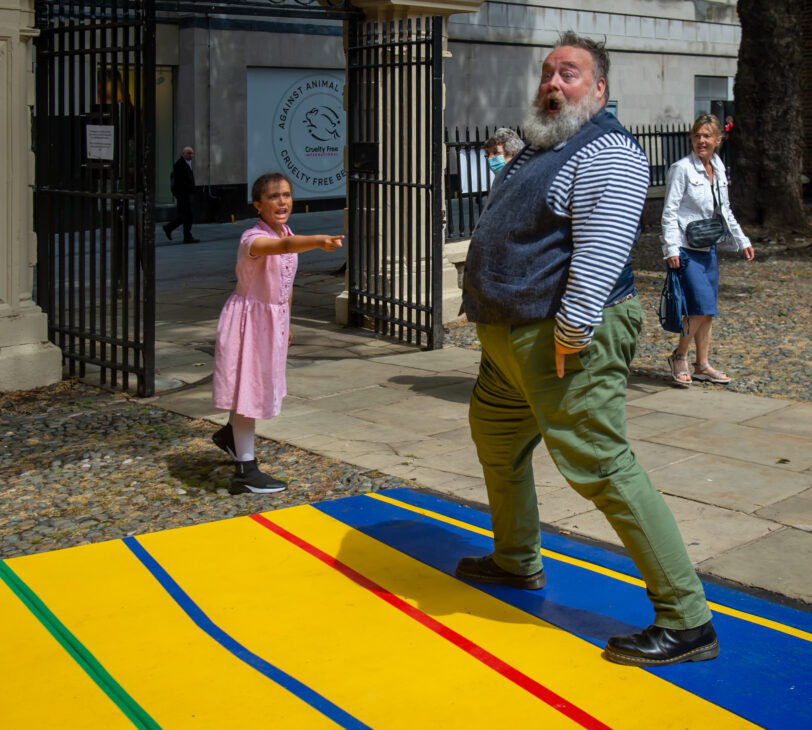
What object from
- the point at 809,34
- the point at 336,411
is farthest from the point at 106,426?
the point at 809,34

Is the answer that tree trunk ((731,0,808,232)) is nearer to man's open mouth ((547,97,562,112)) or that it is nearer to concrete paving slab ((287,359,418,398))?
concrete paving slab ((287,359,418,398))

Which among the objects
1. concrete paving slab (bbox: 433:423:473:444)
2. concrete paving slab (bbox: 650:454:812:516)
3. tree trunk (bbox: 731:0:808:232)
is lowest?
concrete paving slab (bbox: 650:454:812:516)

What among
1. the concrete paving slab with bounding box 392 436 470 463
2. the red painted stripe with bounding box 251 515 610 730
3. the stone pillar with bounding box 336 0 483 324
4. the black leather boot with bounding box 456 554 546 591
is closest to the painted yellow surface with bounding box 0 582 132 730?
the red painted stripe with bounding box 251 515 610 730

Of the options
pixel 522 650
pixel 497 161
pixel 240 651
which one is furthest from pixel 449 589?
pixel 497 161

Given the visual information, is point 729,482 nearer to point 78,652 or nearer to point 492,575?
point 492,575

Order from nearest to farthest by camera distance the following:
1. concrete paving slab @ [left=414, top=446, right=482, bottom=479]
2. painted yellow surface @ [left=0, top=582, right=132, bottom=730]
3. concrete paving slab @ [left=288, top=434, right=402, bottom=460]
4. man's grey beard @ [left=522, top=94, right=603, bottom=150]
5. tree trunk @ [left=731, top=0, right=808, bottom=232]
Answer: painted yellow surface @ [left=0, top=582, right=132, bottom=730]
man's grey beard @ [left=522, top=94, right=603, bottom=150]
concrete paving slab @ [left=414, top=446, right=482, bottom=479]
concrete paving slab @ [left=288, top=434, right=402, bottom=460]
tree trunk @ [left=731, top=0, right=808, bottom=232]

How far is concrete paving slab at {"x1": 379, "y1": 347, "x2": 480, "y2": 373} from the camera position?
8.72m

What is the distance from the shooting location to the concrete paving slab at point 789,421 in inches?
265

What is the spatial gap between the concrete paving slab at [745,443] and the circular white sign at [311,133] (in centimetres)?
1770

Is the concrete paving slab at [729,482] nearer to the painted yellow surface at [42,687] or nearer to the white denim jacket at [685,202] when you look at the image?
the white denim jacket at [685,202]

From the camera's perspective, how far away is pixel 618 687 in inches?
139

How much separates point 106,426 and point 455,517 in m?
2.79

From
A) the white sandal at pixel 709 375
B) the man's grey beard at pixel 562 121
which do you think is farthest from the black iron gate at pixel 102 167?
the man's grey beard at pixel 562 121

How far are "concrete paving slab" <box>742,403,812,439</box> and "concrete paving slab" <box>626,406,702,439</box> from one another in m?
0.38
